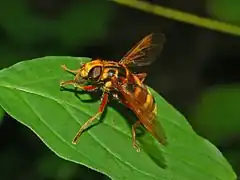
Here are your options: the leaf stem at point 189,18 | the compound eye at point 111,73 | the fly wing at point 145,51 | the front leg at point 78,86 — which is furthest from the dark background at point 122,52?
the front leg at point 78,86

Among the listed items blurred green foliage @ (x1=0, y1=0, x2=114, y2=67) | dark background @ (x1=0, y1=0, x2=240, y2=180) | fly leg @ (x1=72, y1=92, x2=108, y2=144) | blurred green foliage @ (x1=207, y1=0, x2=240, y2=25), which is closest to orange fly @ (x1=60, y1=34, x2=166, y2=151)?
fly leg @ (x1=72, y1=92, x2=108, y2=144)

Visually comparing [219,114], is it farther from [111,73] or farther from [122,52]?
[122,52]

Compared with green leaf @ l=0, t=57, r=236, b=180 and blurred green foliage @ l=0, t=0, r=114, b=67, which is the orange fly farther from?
blurred green foliage @ l=0, t=0, r=114, b=67

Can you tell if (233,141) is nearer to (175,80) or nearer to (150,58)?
(150,58)

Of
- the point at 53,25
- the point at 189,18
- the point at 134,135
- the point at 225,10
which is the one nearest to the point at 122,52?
the point at 53,25

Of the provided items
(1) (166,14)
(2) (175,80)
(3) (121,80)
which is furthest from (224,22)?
(2) (175,80)

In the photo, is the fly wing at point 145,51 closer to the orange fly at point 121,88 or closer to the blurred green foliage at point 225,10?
the orange fly at point 121,88
